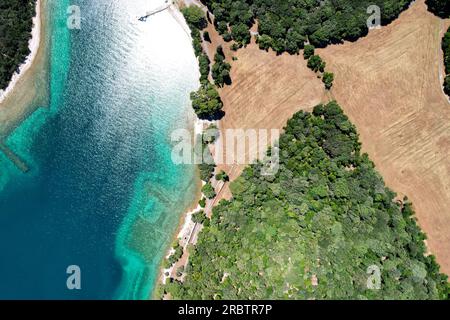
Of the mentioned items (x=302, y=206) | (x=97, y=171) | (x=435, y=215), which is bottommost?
(x=435, y=215)

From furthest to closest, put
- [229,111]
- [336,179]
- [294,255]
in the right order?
[229,111] → [336,179] → [294,255]

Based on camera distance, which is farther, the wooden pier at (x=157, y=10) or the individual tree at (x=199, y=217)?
the wooden pier at (x=157, y=10)

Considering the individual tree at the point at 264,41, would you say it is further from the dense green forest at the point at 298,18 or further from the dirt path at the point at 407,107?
the dirt path at the point at 407,107

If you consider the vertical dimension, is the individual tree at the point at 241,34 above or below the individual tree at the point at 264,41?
above

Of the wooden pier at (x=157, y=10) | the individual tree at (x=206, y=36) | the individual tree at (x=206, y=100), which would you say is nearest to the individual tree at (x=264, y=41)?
the individual tree at (x=206, y=36)

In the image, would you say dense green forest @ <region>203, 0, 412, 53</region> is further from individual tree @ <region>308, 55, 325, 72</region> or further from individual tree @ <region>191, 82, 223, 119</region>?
individual tree @ <region>191, 82, 223, 119</region>

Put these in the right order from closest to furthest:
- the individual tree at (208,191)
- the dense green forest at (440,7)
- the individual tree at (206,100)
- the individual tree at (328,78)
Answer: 1. the dense green forest at (440,7)
2. the individual tree at (328,78)
3. the individual tree at (206,100)
4. the individual tree at (208,191)

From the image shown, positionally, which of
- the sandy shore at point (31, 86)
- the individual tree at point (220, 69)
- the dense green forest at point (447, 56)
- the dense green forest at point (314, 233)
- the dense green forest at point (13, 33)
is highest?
the dense green forest at point (13, 33)

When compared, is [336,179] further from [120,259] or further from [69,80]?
[69,80]
